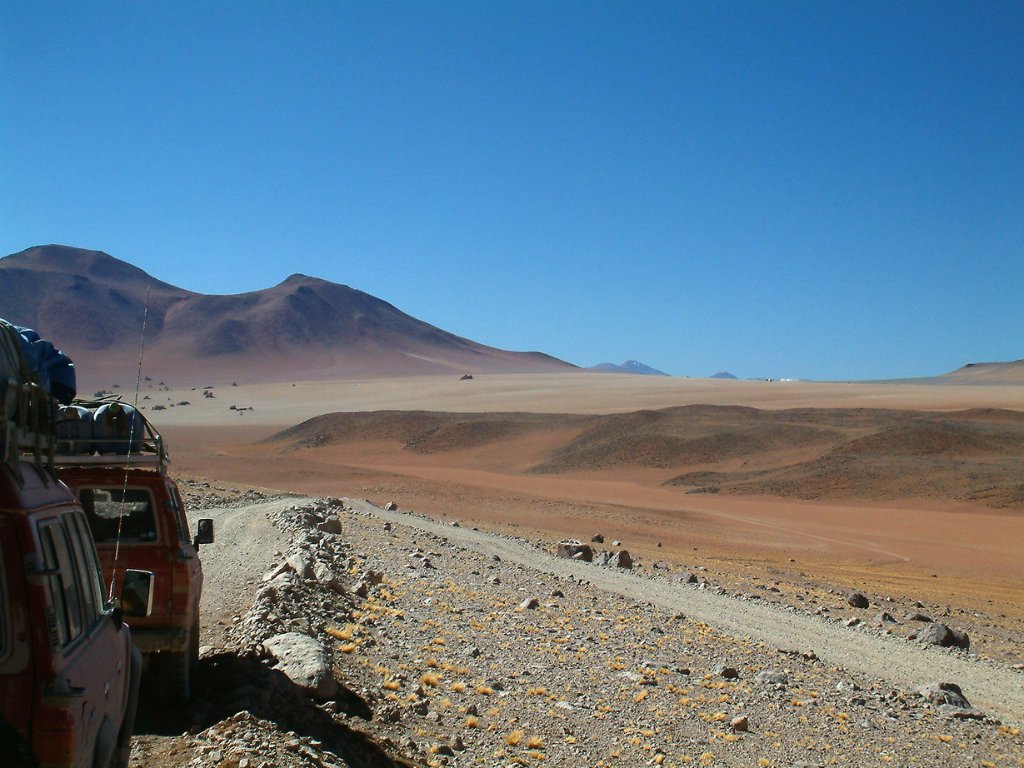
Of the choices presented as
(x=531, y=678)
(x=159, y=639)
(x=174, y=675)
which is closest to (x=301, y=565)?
(x=531, y=678)

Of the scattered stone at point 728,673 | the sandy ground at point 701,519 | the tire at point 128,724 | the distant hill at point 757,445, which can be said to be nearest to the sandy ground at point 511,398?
the distant hill at point 757,445

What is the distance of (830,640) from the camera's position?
14.5 m

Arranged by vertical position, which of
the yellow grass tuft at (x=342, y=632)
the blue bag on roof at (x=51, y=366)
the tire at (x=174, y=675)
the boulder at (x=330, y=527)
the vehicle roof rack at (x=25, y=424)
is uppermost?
the blue bag on roof at (x=51, y=366)

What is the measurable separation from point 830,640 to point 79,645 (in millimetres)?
12541

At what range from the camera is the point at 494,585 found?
14.4m

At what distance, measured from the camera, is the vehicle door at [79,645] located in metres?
3.48

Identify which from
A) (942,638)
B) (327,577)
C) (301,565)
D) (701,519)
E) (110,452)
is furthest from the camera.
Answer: (701,519)

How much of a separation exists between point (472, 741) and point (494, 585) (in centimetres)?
660

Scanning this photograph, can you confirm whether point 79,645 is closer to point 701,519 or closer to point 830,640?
point 830,640

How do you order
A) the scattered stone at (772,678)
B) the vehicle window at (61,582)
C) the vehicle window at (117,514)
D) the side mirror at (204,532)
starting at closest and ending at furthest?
the vehicle window at (61,582) → the vehicle window at (117,514) → the side mirror at (204,532) → the scattered stone at (772,678)

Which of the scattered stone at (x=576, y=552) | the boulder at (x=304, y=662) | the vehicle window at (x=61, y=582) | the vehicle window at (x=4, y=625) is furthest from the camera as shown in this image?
the scattered stone at (x=576, y=552)

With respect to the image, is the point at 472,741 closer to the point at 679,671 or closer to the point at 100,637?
the point at 679,671

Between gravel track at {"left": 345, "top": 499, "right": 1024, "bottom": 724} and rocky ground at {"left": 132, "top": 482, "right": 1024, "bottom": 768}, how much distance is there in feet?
0.22

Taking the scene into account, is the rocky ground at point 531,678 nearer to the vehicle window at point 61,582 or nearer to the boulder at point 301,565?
the boulder at point 301,565
